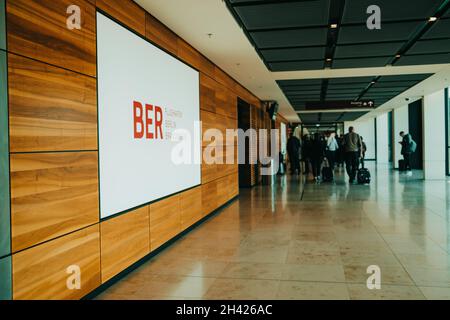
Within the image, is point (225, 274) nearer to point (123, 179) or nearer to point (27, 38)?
point (123, 179)

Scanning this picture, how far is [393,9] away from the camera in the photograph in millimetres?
4738

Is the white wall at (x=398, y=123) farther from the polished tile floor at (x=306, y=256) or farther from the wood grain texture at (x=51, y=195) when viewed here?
the wood grain texture at (x=51, y=195)

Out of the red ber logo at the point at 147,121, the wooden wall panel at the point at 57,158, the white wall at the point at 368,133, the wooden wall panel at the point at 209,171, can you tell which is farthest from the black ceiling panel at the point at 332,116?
the wooden wall panel at the point at 57,158

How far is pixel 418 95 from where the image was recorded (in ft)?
44.1

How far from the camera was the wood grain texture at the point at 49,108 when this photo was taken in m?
2.61

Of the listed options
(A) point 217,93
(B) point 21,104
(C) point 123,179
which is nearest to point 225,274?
(C) point 123,179

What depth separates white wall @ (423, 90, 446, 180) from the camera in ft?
44.5

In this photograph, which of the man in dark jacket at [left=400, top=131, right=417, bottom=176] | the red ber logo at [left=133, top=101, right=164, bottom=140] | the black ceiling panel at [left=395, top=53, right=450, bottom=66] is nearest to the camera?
the red ber logo at [left=133, top=101, right=164, bottom=140]

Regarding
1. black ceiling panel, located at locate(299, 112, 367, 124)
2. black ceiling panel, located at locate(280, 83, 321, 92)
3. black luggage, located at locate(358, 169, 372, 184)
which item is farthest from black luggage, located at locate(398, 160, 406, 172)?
black ceiling panel, located at locate(280, 83, 321, 92)

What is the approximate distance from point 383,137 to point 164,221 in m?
22.3

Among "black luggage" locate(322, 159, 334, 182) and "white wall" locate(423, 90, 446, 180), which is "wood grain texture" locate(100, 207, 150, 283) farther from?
"white wall" locate(423, 90, 446, 180)

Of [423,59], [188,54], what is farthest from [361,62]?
[188,54]

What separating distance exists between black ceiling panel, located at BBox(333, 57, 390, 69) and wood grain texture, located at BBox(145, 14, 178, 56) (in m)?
3.41

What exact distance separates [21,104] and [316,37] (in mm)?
4505
